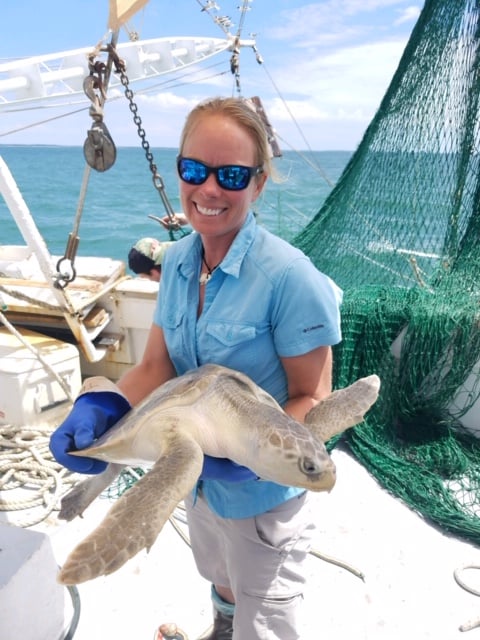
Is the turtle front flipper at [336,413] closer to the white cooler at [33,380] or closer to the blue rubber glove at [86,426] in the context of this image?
the blue rubber glove at [86,426]

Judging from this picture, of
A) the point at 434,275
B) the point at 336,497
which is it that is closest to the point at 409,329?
the point at 434,275

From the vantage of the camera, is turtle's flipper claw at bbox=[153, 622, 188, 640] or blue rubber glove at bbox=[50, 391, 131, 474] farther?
turtle's flipper claw at bbox=[153, 622, 188, 640]

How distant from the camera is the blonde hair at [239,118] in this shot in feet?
3.40

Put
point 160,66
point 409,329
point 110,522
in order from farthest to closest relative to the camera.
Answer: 1. point 160,66
2. point 409,329
3. point 110,522

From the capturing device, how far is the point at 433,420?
8.55ft

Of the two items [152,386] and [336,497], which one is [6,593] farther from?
[336,497]

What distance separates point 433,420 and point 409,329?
0.51 metres

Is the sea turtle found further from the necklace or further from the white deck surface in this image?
the white deck surface

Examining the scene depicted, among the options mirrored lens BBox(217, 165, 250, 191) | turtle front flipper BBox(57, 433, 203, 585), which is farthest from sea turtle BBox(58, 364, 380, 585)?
mirrored lens BBox(217, 165, 250, 191)

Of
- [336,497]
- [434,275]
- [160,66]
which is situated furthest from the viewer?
[160,66]

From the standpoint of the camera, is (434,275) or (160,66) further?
(160,66)

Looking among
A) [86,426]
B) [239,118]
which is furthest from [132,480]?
[239,118]

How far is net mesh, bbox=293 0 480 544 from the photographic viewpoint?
2.41 meters

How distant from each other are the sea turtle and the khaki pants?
200 millimetres
